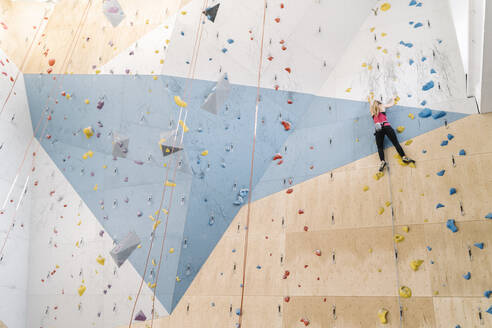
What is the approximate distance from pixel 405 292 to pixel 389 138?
1285mm

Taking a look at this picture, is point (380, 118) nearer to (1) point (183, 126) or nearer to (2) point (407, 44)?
(2) point (407, 44)

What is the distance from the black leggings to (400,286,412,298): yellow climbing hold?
3.51 feet

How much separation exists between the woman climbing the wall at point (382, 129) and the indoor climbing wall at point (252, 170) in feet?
0.27

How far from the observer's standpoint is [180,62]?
16.1ft

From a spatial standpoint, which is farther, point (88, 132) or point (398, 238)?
point (88, 132)

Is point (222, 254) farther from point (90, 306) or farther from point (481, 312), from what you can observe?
point (481, 312)

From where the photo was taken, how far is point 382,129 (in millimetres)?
3891

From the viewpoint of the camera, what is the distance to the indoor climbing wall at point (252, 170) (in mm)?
3523

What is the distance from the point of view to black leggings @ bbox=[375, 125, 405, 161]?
12.4ft

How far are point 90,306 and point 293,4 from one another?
3691 millimetres

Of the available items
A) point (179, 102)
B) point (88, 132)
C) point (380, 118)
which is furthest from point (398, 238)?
point (88, 132)

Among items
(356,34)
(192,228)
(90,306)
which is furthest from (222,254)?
(356,34)

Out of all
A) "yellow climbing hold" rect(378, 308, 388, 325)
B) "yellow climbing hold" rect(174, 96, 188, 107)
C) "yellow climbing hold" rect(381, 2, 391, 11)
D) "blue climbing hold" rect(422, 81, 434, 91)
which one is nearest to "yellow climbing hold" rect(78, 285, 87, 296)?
"yellow climbing hold" rect(174, 96, 188, 107)

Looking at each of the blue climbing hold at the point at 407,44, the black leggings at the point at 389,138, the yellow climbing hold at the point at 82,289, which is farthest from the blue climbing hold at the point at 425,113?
the yellow climbing hold at the point at 82,289
